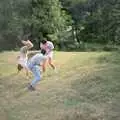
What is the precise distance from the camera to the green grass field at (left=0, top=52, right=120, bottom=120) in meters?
11.8

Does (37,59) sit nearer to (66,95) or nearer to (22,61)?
(66,95)

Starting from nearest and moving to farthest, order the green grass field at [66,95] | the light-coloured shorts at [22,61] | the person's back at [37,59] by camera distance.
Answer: the green grass field at [66,95] < the person's back at [37,59] < the light-coloured shorts at [22,61]

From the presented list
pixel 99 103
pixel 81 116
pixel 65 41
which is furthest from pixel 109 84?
pixel 65 41

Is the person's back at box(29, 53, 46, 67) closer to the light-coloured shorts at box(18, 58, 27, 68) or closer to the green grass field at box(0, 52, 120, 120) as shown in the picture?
the green grass field at box(0, 52, 120, 120)

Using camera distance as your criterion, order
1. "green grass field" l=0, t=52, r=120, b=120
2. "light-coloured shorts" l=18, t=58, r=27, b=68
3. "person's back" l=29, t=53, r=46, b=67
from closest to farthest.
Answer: "green grass field" l=0, t=52, r=120, b=120 < "person's back" l=29, t=53, r=46, b=67 < "light-coloured shorts" l=18, t=58, r=27, b=68

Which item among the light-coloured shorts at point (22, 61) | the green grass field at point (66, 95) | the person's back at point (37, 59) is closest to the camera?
the green grass field at point (66, 95)

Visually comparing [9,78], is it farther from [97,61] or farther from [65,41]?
[65,41]

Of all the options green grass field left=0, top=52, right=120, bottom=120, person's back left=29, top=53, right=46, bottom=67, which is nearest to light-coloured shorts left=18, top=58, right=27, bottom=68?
green grass field left=0, top=52, right=120, bottom=120

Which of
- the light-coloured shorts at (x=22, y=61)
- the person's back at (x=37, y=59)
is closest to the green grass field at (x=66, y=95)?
the light-coloured shorts at (x=22, y=61)

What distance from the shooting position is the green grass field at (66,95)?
11.8 meters

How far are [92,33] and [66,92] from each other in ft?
80.4

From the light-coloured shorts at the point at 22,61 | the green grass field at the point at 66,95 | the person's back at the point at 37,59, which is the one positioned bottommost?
the green grass field at the point at 66,95

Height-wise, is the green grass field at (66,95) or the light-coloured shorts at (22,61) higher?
the light-coloured shorts at (22,61)

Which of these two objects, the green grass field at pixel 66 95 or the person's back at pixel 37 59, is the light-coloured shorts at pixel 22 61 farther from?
the person's back at pixel 37 59
